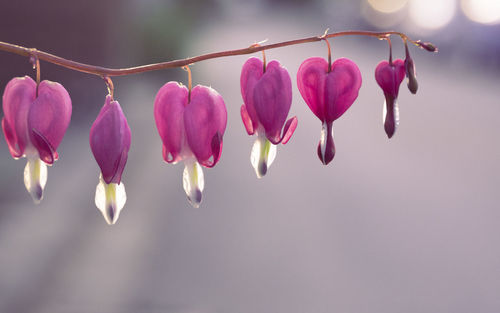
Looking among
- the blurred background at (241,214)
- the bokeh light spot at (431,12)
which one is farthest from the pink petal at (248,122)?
the bokeh light spot at (431,12)

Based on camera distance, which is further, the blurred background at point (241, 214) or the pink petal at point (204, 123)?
the blurred background at point (241, 214)

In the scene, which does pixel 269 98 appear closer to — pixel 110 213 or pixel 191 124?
pixel 191 124

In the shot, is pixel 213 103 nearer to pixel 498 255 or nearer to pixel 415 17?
pixel 498 255

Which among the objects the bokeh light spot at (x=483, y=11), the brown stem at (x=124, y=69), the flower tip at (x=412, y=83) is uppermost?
the bokeh light spot at (x=483, y=11)

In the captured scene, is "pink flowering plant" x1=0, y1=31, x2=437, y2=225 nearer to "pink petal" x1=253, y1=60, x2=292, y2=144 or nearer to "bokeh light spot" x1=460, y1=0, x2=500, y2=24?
"pink petal" x1=253, y1=60, x2=292, y2=144

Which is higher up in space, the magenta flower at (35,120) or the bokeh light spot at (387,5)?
the bokeh light spot at (387,5)

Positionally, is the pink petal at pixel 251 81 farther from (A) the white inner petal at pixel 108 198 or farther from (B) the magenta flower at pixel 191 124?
(A) the white inner petal at pixel 108 198

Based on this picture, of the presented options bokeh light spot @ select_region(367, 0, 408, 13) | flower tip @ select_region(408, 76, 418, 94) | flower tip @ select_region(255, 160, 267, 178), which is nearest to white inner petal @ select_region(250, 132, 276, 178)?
flower tip @ select_region(255, 160, 267, 178)

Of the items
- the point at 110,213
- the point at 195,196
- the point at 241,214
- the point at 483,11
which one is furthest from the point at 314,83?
the point at 483,11

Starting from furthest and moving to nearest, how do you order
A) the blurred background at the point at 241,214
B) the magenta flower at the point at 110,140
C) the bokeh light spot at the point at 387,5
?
the bokeh light spot at the point at 387,5 → the blurred background at the point at 241,214 → the magenta flower at the point at 110,140
